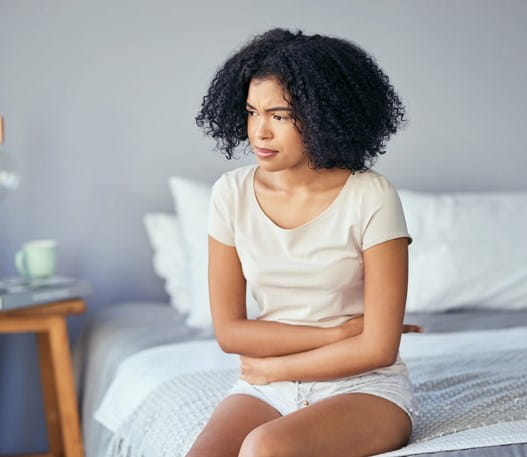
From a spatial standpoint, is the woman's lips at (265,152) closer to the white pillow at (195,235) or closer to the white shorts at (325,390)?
the white shorts at (325,390)

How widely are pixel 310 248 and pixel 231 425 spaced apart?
31cm

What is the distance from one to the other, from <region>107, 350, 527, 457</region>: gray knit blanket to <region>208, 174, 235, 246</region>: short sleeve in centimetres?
34

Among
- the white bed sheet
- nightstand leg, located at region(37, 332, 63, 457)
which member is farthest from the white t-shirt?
nightstand leg, located at region(37, 332, 63, 457)

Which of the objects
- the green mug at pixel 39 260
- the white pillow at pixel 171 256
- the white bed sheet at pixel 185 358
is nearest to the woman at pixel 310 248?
the white bed sheet at pixel 185 358

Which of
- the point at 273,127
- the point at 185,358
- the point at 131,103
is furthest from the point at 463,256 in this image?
the point at 273,127

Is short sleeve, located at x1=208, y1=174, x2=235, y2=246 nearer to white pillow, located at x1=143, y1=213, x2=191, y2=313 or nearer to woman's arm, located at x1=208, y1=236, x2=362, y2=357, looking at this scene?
woman's arm, located at x1=208, y1=236, x2=362, y2=357

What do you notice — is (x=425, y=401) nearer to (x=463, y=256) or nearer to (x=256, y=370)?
(x=256, y=370)

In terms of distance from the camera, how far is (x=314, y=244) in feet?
5.00

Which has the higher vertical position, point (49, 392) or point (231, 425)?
point (231, 425)

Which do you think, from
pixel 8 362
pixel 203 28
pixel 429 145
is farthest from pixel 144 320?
pixel 429 145

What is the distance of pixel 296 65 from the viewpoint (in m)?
1.46

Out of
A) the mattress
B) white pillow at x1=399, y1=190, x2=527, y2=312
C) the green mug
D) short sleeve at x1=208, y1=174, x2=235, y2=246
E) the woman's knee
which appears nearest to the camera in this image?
the woman's knee

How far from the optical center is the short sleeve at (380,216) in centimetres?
148

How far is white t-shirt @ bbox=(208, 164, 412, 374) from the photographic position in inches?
59.2
